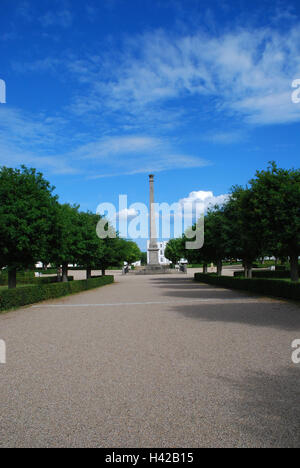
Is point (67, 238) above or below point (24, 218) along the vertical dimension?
below

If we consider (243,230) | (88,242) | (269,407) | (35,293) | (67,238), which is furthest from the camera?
(88,242)

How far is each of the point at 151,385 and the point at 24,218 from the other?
14.3 m

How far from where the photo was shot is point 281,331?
31.3 ft

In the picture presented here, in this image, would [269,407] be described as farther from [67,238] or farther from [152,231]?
[152,231]

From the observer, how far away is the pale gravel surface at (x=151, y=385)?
3971 millimetres

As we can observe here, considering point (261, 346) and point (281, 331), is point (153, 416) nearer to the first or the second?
point (261, 346)

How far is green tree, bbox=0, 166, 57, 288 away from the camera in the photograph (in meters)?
17.9

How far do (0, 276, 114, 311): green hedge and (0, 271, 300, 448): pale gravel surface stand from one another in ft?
15.0

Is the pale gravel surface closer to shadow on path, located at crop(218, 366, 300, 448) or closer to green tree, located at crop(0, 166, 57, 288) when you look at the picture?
shadow on path, located at crop(218, 366, 300, 448)

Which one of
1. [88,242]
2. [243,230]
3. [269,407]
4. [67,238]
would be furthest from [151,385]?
[88,242]

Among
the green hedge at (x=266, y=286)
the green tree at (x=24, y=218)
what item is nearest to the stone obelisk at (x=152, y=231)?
the green hedge at (x=266, y=286)

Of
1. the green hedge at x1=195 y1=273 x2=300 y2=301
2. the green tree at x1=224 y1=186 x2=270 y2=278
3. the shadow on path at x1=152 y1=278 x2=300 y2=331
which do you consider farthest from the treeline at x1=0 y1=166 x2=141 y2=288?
the green hedge at x1=195 y1=273 x2=300 y2=301

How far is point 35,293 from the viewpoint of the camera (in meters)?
18.0

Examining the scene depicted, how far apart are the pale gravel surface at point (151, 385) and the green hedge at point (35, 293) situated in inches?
179
